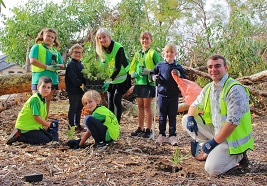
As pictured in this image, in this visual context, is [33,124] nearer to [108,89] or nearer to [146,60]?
[108,89]

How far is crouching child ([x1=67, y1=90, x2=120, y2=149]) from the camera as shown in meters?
4.01

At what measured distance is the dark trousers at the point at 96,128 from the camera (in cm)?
397

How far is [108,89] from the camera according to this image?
A: 513 cm

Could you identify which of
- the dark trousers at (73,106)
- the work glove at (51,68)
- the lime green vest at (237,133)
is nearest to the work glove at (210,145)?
the lime green vest at (237,133)

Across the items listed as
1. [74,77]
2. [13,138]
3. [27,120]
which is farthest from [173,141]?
[13,138]

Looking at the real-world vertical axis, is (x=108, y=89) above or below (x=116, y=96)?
above

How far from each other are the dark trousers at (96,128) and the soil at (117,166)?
16 centimetres

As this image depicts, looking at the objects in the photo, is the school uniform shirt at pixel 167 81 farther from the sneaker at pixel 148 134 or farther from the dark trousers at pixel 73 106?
the dark trousers at pixel 73 106

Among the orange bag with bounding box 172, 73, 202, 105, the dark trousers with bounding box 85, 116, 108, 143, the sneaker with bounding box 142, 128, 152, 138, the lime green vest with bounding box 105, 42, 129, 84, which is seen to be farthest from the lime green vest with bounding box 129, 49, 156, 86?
the dark trousers with bounding box 85, 116, 108, 143

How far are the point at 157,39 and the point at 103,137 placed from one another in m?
7.17

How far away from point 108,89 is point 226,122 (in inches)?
92.7

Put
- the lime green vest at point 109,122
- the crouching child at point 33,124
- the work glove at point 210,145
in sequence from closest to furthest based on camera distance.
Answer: the work glove at point 210,145
the lime green vest at point 109,122
the crouching child at point 33,124

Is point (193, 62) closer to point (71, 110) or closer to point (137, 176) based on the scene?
point (71, 110)

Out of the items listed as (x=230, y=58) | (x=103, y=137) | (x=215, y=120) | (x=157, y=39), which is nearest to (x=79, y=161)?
(x=103, y=137)
